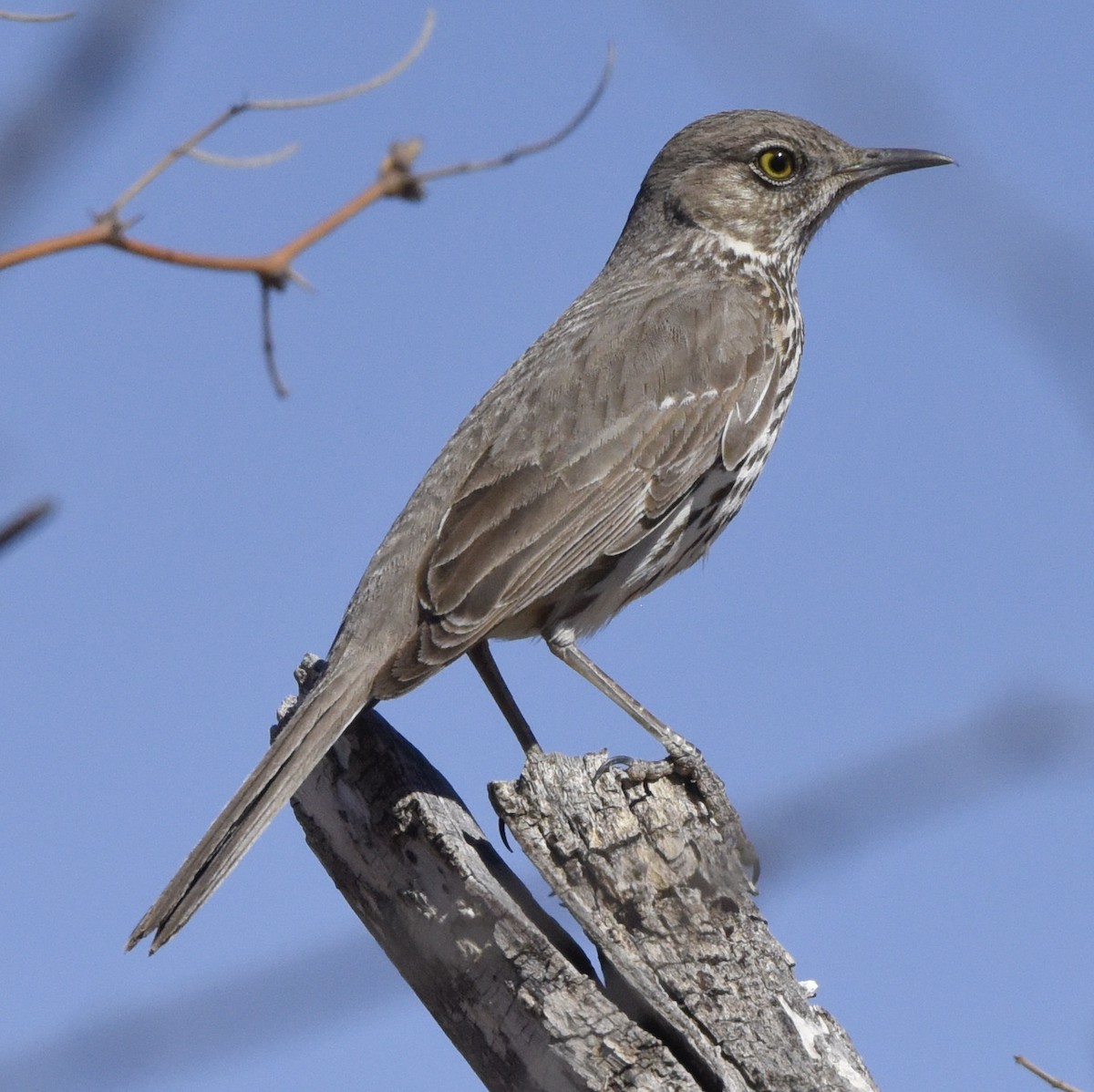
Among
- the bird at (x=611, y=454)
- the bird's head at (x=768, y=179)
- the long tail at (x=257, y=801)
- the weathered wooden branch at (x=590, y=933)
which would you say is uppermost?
the bird's head at (x=768, y=179)

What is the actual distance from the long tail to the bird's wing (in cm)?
55

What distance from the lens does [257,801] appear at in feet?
16.0

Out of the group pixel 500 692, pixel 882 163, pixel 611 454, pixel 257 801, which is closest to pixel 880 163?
pixel 882 163

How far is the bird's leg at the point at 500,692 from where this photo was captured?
6242 millimetres

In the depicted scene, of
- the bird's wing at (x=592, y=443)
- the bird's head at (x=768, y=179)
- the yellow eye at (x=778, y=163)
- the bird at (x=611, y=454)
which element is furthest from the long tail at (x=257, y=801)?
the yellow eye at (x=778, y=163)

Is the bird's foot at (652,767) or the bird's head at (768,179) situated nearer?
the bird's foot at (652,767)

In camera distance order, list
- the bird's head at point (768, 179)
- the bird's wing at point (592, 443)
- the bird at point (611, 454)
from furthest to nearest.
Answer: the bird's head at point (768, 179) < the bird's wing at point (592, 443) < the bird at point (611, 454)

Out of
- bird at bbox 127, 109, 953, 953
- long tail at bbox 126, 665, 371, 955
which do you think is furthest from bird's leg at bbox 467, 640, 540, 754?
long tail at bbox 126, 665, 371, 955

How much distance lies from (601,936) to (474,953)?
348 mm

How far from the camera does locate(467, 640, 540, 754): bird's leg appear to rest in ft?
20.5

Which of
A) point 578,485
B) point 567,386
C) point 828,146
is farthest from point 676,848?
point 828,146

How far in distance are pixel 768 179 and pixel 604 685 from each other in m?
2.94

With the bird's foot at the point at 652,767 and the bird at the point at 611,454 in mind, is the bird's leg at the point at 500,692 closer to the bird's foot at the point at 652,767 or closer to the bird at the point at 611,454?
the bird at the point at 611,454

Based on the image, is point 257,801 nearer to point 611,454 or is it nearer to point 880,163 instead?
point 611,454
